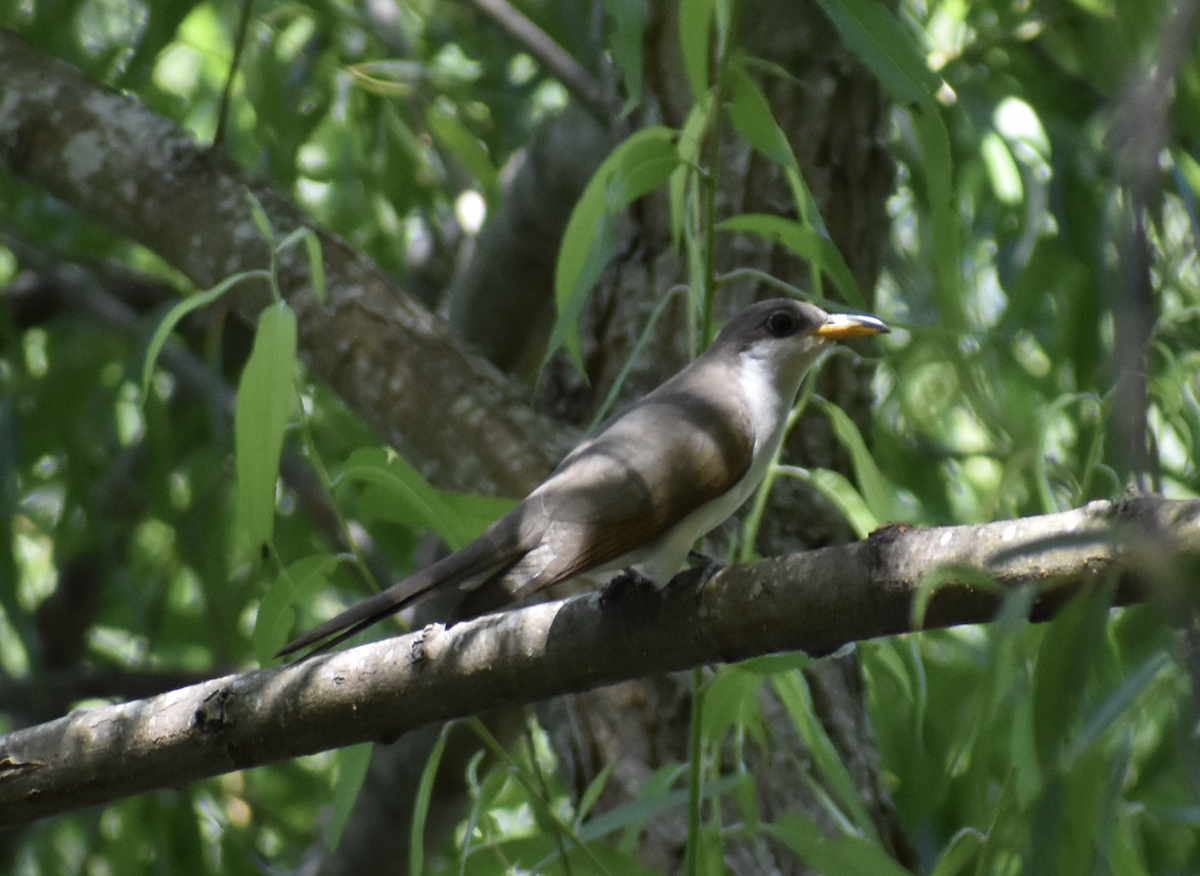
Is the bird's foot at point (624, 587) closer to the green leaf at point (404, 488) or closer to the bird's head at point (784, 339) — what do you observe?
the green leaf at point (404, 488)

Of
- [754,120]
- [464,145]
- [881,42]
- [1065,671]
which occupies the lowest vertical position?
[464,145]

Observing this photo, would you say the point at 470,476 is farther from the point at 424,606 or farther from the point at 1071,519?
the point at 1071,519

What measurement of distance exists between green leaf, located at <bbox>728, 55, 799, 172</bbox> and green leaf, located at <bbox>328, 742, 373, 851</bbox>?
3.23ft

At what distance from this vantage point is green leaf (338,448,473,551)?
70.2 inches

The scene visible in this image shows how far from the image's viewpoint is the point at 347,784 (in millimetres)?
Result: 1846

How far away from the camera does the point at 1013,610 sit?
1.00 m

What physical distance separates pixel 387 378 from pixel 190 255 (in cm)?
55

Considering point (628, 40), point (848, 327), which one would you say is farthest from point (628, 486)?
point (848, 327)

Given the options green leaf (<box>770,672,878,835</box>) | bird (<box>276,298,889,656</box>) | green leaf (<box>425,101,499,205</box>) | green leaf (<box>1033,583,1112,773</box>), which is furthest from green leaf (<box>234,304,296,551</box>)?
green leaf (<box>425,101,499,205</box>)

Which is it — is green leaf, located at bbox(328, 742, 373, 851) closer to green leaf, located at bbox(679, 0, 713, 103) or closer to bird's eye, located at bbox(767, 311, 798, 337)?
green leaf, located at bbox(679, 0, 713, 103)

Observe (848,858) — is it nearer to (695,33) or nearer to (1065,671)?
(1065,671)

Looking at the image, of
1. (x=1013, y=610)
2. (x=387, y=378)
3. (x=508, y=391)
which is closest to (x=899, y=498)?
(x=508, y=391)

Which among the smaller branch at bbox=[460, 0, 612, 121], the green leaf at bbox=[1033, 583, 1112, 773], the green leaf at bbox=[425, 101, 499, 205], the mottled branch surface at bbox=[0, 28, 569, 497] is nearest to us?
the green leaf at bbox=[1033, 583, 1112, 773]

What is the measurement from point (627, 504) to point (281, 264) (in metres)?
1.28
